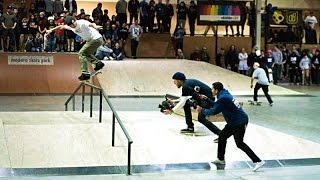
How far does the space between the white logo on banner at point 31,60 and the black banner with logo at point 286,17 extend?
15.0 metres

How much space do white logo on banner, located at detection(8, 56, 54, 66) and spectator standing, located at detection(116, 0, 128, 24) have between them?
18.4 ft

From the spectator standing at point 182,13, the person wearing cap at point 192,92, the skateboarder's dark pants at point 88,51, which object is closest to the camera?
the person wearing cap at point 192,92

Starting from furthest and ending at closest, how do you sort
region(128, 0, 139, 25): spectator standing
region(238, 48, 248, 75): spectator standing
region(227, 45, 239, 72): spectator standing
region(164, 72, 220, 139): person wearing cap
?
1. region(227, 45, 239, 72): spectator standing
2. region(238, 48, 248, 75): spectator standing
3. region(128, 0, 139, 25): spectator standing
4. region(164, 72, 220, 139): person wearing cap

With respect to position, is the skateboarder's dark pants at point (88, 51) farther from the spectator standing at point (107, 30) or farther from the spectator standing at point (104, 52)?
the spectator standing at point (107, 30)

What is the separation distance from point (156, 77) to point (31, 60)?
5448 millimetres

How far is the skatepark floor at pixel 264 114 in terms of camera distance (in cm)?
864

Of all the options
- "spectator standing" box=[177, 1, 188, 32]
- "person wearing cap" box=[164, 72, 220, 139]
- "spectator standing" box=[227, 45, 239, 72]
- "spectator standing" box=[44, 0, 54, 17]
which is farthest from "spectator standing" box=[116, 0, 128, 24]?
"person wearing cap" box=[164, 72, 220, 139]

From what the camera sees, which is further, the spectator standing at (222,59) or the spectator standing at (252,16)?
the spectator standing at (252,16)

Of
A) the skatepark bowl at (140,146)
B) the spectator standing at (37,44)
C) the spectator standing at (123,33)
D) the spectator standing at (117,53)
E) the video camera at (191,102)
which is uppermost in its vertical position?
the spectator standing at (123,33)

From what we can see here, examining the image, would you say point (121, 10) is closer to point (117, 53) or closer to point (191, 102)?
point (117, 53)

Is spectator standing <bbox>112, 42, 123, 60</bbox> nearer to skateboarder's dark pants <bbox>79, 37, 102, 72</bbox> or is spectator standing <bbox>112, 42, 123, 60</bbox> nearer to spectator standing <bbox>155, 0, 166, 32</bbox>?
spectator standing <bbox>155, 0, 166, 32</bbox>

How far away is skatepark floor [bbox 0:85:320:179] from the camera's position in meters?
8.64

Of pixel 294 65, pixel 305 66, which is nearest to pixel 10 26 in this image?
pixel 294 65

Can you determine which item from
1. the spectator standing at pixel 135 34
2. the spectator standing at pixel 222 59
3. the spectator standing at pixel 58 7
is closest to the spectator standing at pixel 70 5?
the spectator standing at pixel 58 7
